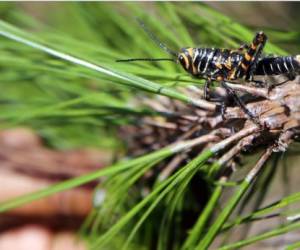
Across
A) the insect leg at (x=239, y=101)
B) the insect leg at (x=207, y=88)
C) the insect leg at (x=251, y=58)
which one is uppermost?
the insect leg at (x=251, y=58)

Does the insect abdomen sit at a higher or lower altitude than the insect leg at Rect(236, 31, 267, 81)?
lower

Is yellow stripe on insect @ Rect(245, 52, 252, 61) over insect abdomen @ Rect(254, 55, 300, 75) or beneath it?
over

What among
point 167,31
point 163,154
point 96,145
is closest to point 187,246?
point 163,154

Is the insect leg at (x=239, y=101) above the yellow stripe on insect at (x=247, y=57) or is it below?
below

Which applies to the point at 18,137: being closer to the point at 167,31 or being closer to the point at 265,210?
the point at 167,31

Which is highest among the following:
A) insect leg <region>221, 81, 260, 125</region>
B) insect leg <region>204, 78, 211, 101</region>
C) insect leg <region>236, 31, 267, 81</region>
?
insect leg <region>236, 31, 267, 81</region>
